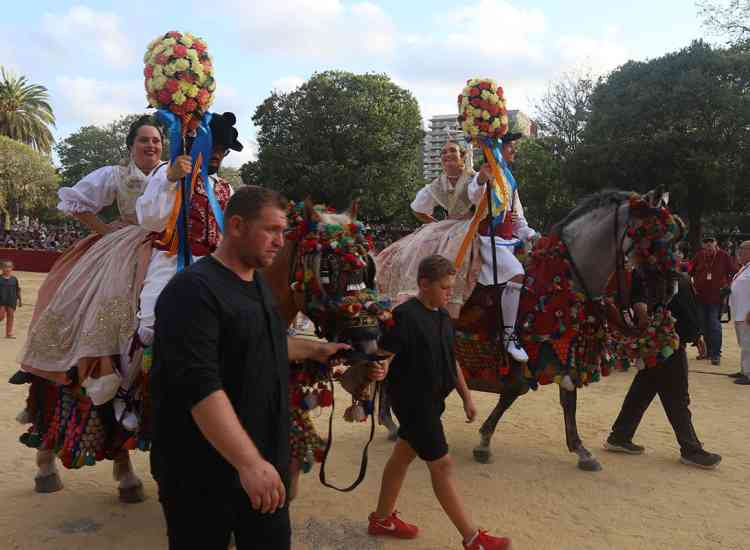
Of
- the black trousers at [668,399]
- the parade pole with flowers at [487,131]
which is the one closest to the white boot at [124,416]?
the parade pole with flowers at [487,131]

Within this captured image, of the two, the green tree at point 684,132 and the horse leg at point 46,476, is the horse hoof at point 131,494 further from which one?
the green tree at point 684,132

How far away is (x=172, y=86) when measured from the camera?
358 cm

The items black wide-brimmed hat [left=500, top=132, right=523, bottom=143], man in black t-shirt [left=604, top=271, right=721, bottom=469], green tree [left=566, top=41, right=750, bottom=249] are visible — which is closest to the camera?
black wide-brimmed hat [left=500, top=132, right=523, bottom=143]

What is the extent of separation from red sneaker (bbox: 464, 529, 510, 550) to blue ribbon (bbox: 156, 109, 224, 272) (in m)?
2.29

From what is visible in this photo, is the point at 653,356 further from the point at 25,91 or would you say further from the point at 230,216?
the point at 25,91

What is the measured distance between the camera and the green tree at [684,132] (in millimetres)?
23094

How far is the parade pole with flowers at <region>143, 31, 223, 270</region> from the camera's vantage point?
360 cm

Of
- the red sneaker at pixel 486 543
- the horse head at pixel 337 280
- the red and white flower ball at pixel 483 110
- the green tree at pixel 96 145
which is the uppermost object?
the green tree at pixel 96 145

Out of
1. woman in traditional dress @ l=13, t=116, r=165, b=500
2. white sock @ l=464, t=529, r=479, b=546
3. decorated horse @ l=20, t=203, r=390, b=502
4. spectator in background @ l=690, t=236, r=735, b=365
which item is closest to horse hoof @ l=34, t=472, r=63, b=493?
woman in traditional dress @ l=13, t=116, r=165, b=500

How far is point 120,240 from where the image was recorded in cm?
417

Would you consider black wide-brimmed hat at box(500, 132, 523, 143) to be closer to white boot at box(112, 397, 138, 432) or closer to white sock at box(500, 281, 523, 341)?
white sock at box(500, 281, 523, 341)

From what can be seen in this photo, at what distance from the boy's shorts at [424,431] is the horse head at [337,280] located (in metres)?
0.69

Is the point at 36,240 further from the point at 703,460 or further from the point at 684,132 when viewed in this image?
the point at 703,460

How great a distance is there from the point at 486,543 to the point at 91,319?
2.73 metres
